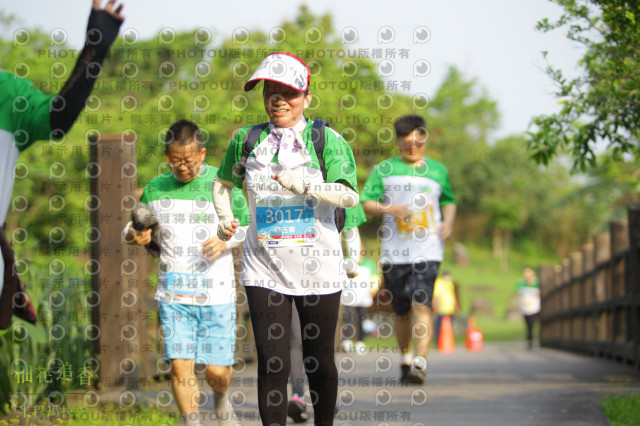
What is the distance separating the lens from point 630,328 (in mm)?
10086

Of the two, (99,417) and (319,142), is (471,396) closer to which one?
(99,417)

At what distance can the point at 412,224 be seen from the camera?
24.9ft

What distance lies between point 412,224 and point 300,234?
3.41 meters

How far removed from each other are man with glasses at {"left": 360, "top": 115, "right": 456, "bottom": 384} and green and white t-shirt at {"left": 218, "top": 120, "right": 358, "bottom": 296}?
3.13 metres

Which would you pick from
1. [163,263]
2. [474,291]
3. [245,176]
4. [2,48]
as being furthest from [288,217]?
[474,291]

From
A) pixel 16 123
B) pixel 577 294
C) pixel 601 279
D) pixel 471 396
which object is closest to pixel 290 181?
pixel 16 123

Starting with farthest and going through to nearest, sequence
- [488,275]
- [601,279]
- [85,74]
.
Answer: [488,275], [601,279], [85,74]

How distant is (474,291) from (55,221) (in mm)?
46357

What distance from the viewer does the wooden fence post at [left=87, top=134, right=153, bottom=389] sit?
670cm

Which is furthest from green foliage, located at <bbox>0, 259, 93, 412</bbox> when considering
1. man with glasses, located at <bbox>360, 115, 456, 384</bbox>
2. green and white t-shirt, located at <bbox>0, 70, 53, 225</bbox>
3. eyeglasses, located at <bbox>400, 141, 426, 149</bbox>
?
green and white t-shirt, located at <bbox>0, 70, 53, 225</bbox>

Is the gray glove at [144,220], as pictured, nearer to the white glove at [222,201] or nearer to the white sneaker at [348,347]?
the white glove at [222,201]

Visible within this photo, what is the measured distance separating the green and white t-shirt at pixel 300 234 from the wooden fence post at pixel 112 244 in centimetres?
261

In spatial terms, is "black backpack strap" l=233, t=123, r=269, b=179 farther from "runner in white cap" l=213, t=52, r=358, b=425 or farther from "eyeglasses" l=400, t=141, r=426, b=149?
"eyeglasses" l=400, t=141, r=426, b=149

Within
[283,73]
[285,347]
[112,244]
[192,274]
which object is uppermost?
[283,73]
